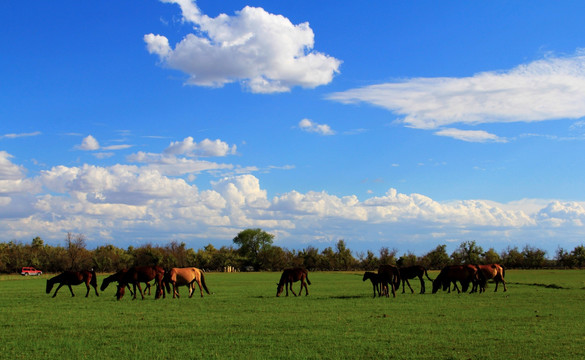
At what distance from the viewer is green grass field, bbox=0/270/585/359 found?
38.3 feet

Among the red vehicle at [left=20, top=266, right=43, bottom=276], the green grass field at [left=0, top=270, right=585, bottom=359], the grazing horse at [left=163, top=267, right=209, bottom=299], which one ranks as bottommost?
the red vehicle at [left=20, top=266, right=43, bottom=276]

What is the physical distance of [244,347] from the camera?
12359 millimetres

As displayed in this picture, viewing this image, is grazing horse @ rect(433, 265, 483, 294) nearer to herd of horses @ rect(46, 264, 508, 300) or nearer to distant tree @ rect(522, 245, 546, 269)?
herd of horses @ rect(46, 264, 508, 300)

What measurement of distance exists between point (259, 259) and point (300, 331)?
4390 inches

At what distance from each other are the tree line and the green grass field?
8488 cm

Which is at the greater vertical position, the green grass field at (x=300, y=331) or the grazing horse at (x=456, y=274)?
the grazing horse at (x=456, y=274)

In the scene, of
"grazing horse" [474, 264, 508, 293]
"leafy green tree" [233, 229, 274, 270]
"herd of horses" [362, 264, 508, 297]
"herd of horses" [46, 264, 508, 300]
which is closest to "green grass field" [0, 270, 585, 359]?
"herd of horses" [362, 264, 508, 297]

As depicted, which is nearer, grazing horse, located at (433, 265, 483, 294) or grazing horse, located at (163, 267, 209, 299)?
grazing horse, located at (163, 267, 209, 299)

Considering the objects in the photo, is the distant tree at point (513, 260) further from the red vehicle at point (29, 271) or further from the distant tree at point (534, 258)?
the red vehicle at point (29, 271)

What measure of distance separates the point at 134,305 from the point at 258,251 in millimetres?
116810

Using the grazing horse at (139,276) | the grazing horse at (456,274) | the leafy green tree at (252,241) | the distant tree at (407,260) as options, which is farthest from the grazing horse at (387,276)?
the leafy green tree at (252,241)

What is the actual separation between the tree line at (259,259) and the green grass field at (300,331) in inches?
3342

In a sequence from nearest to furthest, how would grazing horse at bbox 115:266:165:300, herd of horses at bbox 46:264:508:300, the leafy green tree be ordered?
herd of horses at bbox 46:264:508:300
grazing horse at bbox 115:266:165:300
the leafy green tree

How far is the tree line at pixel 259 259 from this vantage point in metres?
108
